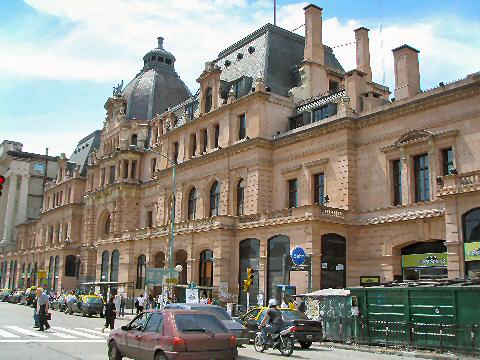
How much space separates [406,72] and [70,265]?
55268 mm

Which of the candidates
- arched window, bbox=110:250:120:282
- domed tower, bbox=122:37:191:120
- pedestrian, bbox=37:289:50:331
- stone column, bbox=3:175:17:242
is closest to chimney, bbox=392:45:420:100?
pedestrian, bbox=37:289:50:331

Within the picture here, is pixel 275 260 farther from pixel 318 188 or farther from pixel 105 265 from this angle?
pixel 105 265

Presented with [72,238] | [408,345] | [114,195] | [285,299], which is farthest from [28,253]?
[408,345]

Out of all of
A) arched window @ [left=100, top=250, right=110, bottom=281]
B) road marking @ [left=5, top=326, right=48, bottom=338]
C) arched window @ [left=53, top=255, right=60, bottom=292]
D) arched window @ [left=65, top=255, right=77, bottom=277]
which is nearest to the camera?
road marking @ [left=5, top=326, right=48, bottom=338]

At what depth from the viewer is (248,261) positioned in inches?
1641

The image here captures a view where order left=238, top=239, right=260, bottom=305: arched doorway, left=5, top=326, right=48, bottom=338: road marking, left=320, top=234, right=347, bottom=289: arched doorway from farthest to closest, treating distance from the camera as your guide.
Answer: left=238, top=239, right=260, bottom=305: arched doorway → left=320, top=234, right=347, bottom=289: arched doorway → left=5, top=326, right=48, bottom=338: road marking

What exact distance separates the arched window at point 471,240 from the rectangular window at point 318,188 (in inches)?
509

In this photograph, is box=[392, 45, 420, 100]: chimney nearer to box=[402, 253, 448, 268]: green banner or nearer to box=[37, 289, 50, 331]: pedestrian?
box=[402, 253, 448, 268]: green banner

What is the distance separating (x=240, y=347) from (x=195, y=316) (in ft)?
29.4

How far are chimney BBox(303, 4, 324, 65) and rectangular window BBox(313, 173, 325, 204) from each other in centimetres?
1231

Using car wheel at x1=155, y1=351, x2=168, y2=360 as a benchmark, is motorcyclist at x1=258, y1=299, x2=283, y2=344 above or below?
above

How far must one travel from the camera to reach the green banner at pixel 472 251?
27359mm

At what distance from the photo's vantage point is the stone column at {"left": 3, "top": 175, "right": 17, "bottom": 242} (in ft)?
334

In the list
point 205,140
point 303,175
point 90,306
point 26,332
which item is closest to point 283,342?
point 26,332
